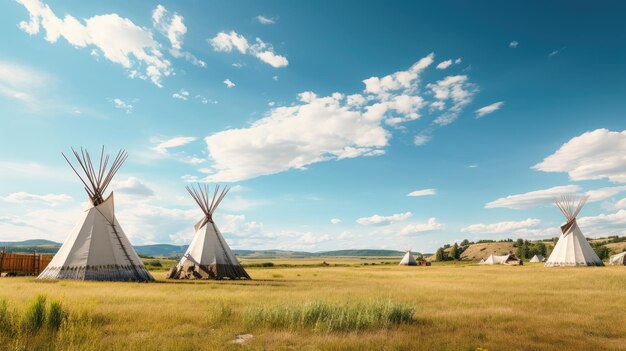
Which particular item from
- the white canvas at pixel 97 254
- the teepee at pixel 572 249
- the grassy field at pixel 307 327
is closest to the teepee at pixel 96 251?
the white canvas at pixel 97 254

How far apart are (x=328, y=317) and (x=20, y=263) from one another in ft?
97.4

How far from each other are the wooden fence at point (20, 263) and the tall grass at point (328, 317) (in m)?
26.7

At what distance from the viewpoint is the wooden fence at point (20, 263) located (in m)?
28.4

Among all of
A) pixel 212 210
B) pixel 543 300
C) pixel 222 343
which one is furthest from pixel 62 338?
pixel 212 210

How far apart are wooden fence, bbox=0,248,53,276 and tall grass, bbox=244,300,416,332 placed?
26.7 meters

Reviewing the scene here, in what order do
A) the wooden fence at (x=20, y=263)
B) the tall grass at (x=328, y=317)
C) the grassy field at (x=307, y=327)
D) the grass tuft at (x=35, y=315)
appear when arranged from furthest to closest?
1. the wooden fence at (x=20, y=263)
2. the tall grass at (x=328, y=317)
3. the grass tuft at (x=35, y=315)
4. the grassy field at (x=307, y=327)

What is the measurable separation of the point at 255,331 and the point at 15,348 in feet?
15.2

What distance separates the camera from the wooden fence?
28406 millimetres

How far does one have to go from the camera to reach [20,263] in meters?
29.8

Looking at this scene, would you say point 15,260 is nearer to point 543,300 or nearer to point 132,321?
point 132,321

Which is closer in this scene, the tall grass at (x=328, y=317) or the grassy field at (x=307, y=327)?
the grassy field at (x=307, y=327)

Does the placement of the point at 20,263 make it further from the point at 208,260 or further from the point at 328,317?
the point at 328,317

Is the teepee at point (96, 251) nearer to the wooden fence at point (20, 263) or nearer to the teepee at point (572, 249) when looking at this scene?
the wooden fence at point (20, 263)

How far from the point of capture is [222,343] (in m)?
8.11
